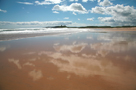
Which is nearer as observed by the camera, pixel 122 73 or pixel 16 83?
pixel 16 83

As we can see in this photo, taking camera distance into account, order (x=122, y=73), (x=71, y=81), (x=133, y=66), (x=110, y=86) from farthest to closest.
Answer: (x=133, y=66) < (x=122, y=73) < (x=71, y=81) < (x=110, y=86)

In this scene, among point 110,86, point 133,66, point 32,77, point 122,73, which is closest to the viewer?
point 110,86

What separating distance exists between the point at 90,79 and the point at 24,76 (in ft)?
9.03

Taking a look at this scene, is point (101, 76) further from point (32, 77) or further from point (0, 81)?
point (0, 81)

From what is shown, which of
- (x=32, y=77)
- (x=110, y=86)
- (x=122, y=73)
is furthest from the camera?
(x=122, y=73)

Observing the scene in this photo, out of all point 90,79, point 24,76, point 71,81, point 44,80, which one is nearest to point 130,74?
point 90,79

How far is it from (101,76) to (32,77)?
9.48 feet

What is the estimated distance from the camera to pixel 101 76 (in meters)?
3.54

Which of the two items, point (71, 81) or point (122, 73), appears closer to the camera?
point (71, 81)

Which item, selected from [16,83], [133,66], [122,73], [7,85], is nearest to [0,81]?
[7,85]

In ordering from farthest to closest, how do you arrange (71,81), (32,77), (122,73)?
(122,73), (32,77), (71,81)

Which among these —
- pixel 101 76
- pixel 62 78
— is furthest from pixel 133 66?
pixel 62 78

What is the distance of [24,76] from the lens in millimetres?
3561

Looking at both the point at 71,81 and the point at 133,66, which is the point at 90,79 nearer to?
the point at 71,81
